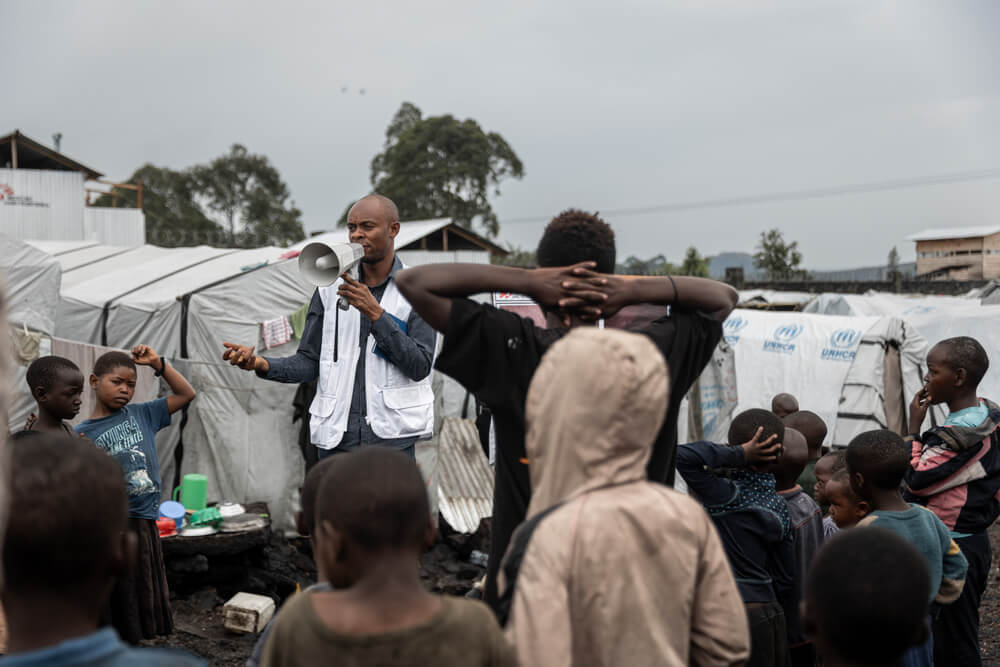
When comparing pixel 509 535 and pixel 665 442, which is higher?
pixel 665 442

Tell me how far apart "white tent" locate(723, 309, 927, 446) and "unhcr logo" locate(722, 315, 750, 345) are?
224 millimetres

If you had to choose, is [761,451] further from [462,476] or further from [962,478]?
[462,476]

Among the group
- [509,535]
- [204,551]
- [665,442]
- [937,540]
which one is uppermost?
[665,442]

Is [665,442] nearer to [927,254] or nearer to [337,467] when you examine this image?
[337,467]

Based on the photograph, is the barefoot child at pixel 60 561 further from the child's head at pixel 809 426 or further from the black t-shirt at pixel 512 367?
the child's head at pixel 809 426

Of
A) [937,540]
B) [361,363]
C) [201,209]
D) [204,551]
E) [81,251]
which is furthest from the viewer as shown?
[201,209]

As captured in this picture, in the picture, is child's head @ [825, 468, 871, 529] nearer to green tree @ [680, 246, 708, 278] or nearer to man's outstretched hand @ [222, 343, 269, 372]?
man's outstretched hand @ [222, 343, 269, 372]

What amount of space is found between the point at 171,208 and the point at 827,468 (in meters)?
43.8

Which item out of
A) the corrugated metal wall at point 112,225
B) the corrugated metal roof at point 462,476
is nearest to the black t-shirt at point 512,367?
the corrugated metal roof at point 462,476

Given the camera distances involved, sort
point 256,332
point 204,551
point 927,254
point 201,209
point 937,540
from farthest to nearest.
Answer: point 201,209
point 927,254
point 256,332
point 204,551
point 937,540

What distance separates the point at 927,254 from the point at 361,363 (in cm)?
2529

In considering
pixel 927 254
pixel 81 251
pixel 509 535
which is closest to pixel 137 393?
pixel 509 535

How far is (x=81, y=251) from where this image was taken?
14.4 meters

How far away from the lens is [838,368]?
10633 mm
